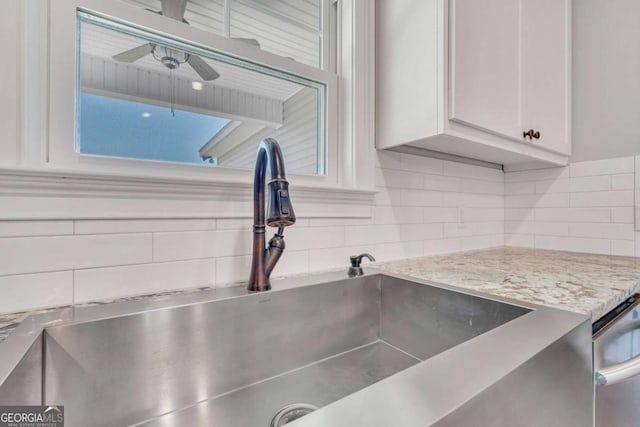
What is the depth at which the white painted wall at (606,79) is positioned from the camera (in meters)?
1.41

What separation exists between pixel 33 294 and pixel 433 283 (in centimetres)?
99

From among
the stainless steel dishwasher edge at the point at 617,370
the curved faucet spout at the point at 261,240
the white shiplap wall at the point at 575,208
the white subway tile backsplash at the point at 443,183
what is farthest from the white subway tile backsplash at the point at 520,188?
the curved faucet spout at the point at 261,240

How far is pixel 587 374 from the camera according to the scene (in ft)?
1.79

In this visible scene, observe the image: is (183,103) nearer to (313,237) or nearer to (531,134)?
(313,237)

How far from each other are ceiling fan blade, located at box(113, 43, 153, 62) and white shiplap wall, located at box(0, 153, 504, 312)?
471 mm

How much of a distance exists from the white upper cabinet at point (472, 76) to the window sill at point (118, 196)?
19.2 inches

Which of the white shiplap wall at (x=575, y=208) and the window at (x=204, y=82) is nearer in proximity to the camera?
the window at (x=204, y=82)

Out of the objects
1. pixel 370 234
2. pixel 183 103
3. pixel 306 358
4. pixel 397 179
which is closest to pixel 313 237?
pixel 370 234

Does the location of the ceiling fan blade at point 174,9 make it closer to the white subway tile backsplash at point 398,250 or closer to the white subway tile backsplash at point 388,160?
the white subway tile backsplash at point 388,160

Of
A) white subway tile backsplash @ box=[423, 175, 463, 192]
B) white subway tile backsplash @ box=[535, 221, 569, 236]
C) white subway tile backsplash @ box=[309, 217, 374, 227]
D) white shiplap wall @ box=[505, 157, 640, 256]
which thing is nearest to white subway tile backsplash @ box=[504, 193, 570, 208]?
white shiplap wall @ box=[505, 157, 640, 256]

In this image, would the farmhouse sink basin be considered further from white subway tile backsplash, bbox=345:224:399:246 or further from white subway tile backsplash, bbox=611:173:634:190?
white subway tile backsplash, bbox=611:173:634:190

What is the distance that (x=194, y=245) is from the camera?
84cm

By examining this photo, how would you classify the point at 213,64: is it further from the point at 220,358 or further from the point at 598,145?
the point at 598,145

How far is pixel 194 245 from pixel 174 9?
2.39ft
